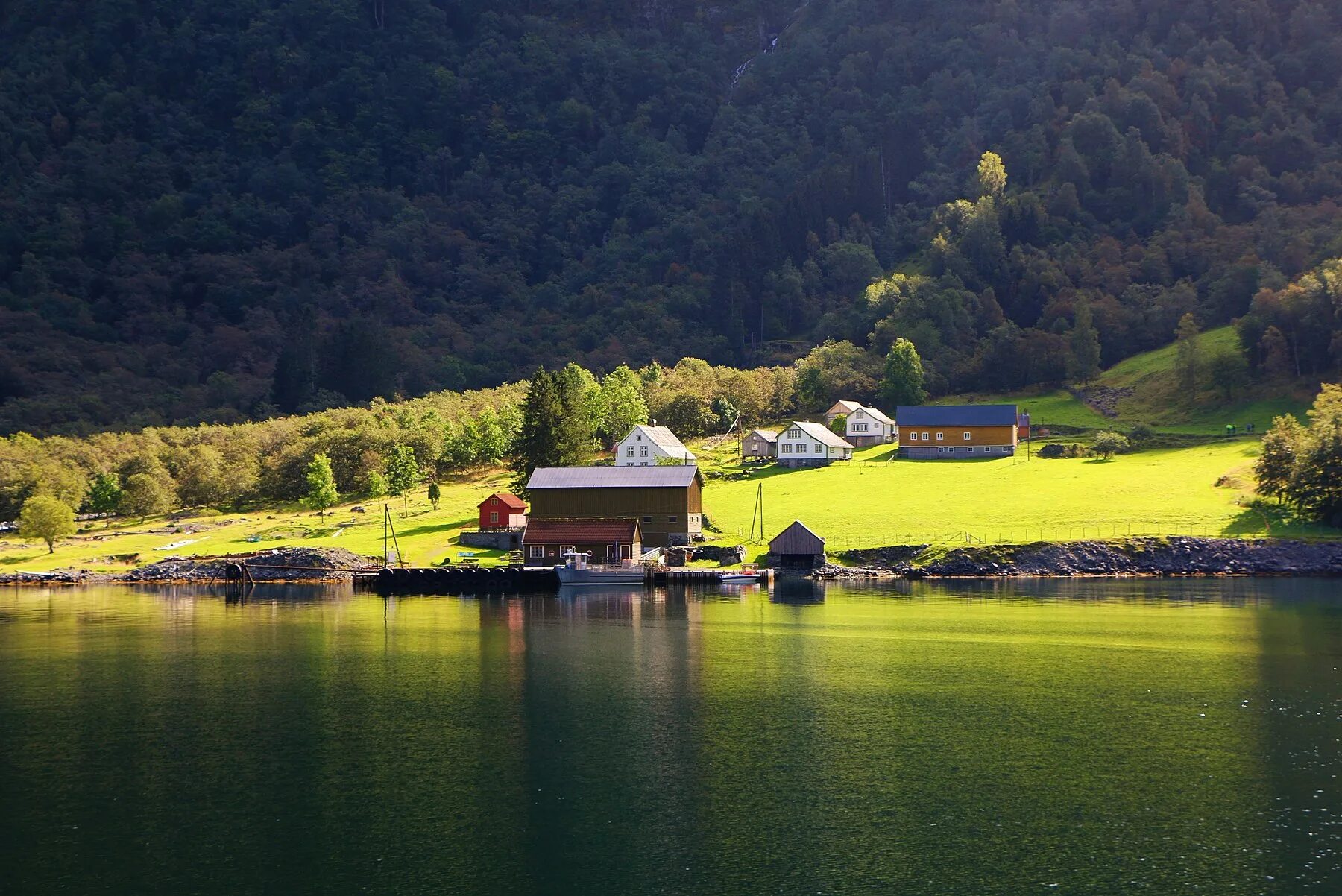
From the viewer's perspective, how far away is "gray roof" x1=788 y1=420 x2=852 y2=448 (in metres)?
124

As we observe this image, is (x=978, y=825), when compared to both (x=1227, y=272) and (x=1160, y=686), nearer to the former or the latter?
(x=1160, y=686)

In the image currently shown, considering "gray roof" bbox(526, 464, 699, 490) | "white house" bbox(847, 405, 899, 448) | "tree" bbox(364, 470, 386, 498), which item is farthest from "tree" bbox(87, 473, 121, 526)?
"white house" bbox(847, 405, 899, 448)

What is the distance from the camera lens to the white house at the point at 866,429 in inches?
5354

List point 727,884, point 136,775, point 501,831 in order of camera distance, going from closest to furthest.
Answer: point 727,884 → point 501,831 → point 136,775

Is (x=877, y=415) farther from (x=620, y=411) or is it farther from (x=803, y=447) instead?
(x=620, y=411)

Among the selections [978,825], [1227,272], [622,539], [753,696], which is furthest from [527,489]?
[1227,272]

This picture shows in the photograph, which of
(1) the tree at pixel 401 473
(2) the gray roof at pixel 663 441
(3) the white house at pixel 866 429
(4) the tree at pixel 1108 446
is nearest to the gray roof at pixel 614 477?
(2) the gray roof at pixel 663 441

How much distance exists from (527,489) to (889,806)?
6599 centimetres

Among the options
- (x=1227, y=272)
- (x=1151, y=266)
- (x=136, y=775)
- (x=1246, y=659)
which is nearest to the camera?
(x=136, y=775)

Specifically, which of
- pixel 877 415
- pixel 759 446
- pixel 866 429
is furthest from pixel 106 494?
pixel 877 415

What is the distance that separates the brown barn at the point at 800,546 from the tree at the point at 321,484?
40926 millimetres

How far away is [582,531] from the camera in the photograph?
3743 inches

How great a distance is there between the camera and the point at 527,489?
322 ft

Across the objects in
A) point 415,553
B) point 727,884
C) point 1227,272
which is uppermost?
point 1227,272
